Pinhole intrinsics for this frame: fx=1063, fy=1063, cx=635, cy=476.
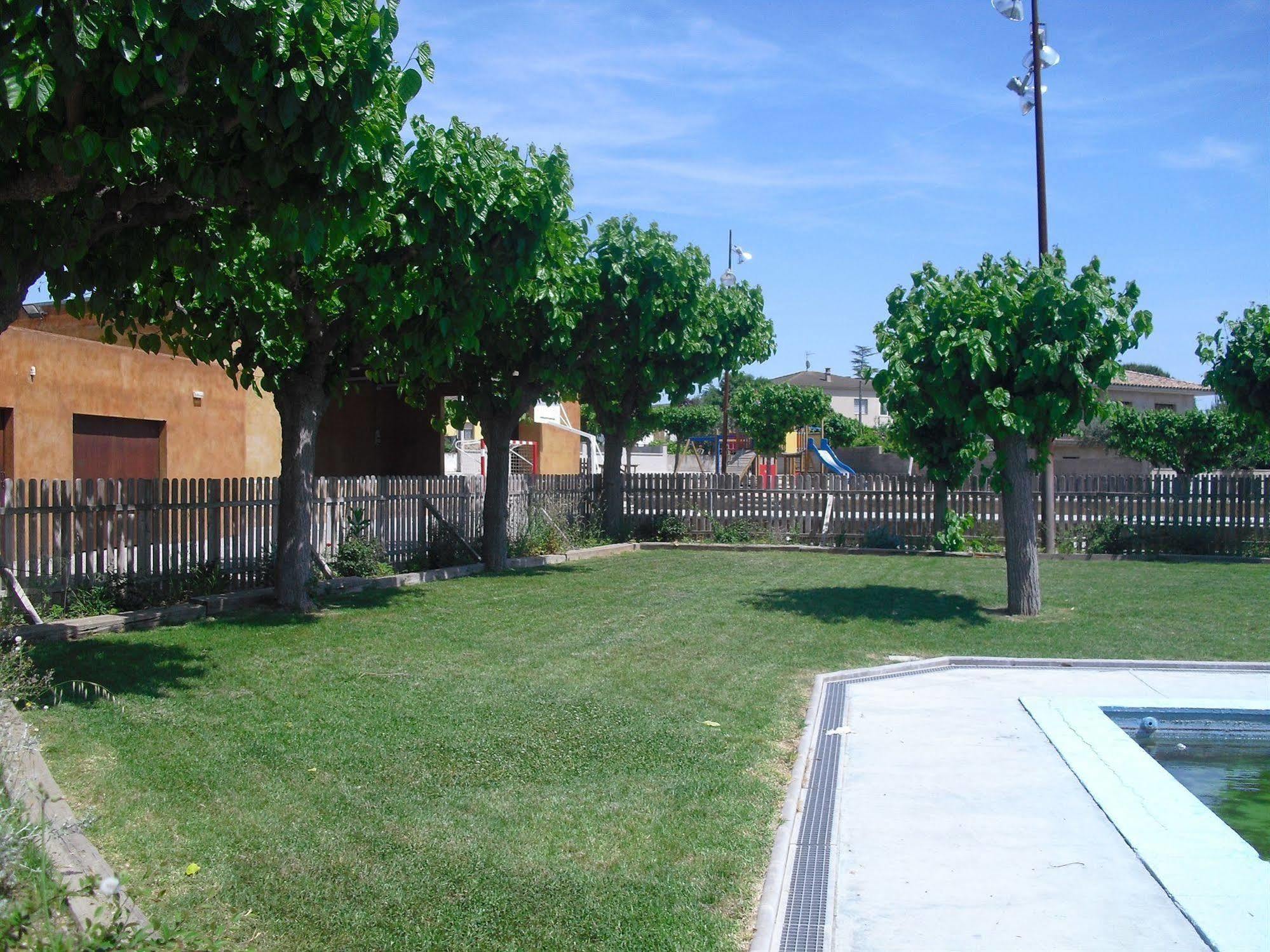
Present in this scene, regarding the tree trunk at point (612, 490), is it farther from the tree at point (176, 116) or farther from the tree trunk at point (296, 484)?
the tree at point (176, 116)

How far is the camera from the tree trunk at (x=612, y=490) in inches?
901

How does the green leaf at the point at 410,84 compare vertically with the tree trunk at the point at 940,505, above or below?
above

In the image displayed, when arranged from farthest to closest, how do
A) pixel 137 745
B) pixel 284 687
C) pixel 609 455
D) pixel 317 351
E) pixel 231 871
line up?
1. pixel 609 455
2. pixel 317 351
3. pixel 284 687
4. pixel 137 745
5. pixel 231 871

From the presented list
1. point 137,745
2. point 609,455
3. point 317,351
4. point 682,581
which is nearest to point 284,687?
point 137,745

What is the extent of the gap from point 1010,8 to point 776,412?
3508 centimetres

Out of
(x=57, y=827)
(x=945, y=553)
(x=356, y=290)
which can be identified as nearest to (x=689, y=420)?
(x=945, y=553)

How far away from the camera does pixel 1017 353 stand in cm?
1172

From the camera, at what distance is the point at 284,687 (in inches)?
314

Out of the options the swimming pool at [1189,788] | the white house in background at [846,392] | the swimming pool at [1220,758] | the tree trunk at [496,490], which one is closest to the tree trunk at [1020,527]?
the swimming pool at [1189,788]

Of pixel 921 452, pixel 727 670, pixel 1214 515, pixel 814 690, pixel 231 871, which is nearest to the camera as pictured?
pixel 231 871

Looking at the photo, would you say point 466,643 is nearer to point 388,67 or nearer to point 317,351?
point 317,351

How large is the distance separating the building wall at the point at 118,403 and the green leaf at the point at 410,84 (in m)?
7.79

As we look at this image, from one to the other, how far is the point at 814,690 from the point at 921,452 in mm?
7539

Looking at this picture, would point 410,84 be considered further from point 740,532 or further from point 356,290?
point 740,532
